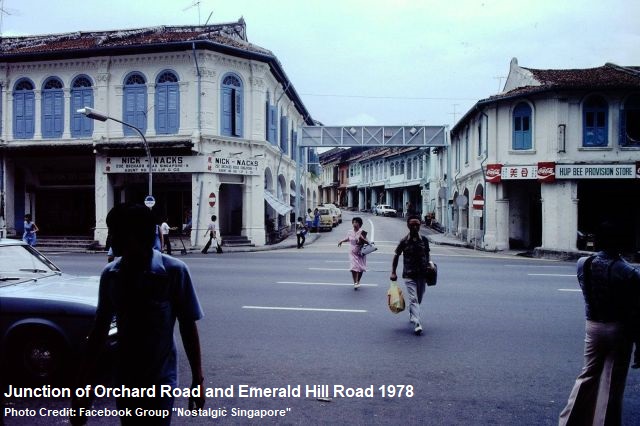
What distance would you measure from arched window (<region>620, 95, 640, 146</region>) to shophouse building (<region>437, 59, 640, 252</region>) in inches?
1.5

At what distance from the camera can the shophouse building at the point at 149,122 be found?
24094mm

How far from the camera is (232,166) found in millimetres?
24812

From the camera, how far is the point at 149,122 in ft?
80.4

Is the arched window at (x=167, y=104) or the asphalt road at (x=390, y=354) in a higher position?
the arched window at (x=167, y=104)

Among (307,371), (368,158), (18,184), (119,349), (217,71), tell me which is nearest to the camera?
(119,349)

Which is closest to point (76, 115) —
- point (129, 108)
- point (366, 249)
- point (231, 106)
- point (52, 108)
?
point (52, 108)

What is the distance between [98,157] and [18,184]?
596cm

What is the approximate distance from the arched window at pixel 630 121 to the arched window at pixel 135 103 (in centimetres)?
2155

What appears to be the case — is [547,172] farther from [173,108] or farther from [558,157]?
[173,108]

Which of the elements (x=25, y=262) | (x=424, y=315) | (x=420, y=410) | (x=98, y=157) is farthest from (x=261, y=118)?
(x=420, y=410)

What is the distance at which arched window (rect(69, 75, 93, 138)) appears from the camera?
82.2 feet

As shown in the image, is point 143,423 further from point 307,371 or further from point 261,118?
point 261,118

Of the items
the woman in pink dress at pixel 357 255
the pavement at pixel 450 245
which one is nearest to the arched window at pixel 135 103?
the pavement at pixel 450 245

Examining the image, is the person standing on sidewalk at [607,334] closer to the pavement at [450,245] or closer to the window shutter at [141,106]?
the pavement at [450,245]
